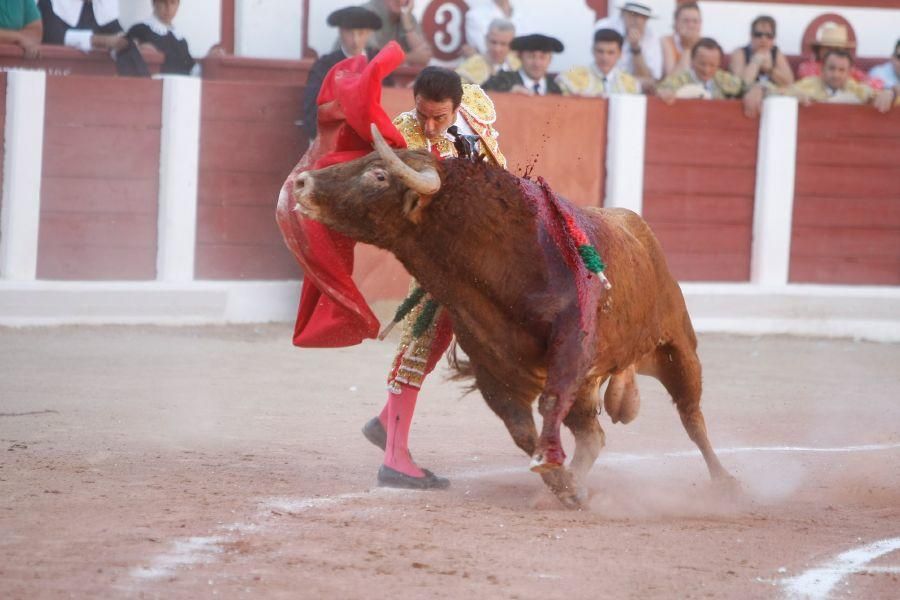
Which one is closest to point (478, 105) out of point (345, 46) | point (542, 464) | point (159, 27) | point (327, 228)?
point (327, 228)

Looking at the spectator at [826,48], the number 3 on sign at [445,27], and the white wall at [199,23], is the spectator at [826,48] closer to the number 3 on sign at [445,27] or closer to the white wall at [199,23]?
the number 3 on sign at [445,27]

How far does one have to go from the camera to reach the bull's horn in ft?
11.3

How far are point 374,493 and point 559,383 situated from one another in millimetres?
644

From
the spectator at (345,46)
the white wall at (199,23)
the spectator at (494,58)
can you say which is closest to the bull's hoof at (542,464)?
the spectator at (345,46)

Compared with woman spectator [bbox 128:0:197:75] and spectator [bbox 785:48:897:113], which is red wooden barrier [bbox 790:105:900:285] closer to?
spectator [bbox 785:48:897:113]

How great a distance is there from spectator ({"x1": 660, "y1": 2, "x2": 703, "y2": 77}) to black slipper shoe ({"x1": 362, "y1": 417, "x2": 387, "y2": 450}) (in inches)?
198

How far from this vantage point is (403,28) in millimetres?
8367

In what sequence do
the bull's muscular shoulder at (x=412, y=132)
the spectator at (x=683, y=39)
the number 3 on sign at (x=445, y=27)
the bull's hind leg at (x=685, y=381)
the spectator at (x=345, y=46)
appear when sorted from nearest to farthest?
the bull's muscular shoulder at (x=412, y=132)
the bull's hind leg at (x=685, y=381)
the spectator at (x=345, y=46)
the spectator at (x=683, y=39)
the number 3 on sign at (x=445, y=27)

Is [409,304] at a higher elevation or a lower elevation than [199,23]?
lower

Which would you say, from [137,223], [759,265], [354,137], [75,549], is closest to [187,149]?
[137,223]

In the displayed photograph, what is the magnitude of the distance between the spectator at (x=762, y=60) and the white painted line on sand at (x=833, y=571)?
5.64 m

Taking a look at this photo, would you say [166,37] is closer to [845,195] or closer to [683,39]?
[683,39]

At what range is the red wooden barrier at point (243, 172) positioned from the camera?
770 cm

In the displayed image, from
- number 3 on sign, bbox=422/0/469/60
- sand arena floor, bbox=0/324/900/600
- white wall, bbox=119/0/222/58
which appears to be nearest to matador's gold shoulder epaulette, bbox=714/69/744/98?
number 3 on sign, bbox=422/0/469/60
